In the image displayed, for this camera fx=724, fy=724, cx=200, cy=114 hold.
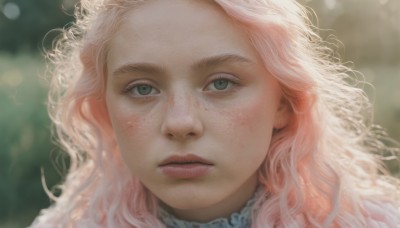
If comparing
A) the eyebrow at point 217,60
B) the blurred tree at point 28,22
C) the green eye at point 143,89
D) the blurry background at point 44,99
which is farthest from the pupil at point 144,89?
the blurred tree at point 28,22

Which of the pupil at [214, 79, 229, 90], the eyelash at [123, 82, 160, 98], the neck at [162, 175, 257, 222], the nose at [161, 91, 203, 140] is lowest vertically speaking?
the neck at [162, 175, 257, 222]

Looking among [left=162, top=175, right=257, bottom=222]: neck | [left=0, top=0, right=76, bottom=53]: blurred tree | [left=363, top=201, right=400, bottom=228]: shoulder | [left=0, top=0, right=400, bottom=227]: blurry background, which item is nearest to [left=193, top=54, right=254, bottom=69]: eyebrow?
[left=162, top=175, right=257, bottom=222]: neck

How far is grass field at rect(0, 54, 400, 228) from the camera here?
2.39 metres

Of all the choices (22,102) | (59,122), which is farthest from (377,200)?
(22,102)

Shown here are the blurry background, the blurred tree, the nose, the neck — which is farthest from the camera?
the blurred tree

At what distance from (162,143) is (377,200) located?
528 mm

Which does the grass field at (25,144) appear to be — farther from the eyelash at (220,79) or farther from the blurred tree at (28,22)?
the eyelash at (220,79)

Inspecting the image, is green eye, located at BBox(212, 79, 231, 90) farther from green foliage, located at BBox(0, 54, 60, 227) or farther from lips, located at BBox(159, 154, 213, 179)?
green foliage, located at BBox(0, 54, 60, 227)

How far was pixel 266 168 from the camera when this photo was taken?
1.55 m

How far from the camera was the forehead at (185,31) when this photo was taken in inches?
52.6

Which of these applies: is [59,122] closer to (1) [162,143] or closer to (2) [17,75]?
(1) [162,143]

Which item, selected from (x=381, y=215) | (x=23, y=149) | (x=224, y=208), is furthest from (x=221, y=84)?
(x=23, y=149)

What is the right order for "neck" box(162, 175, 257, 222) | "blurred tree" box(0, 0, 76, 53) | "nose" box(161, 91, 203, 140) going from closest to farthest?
1. "nose" box(161, 91, 203, 140)
2. "neck" box(162, 175, 257, 222)
3. "blurred tree" box(0, 0, 76, 53)

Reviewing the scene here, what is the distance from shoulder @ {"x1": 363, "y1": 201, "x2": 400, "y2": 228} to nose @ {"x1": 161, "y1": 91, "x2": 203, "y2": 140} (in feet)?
1.44
